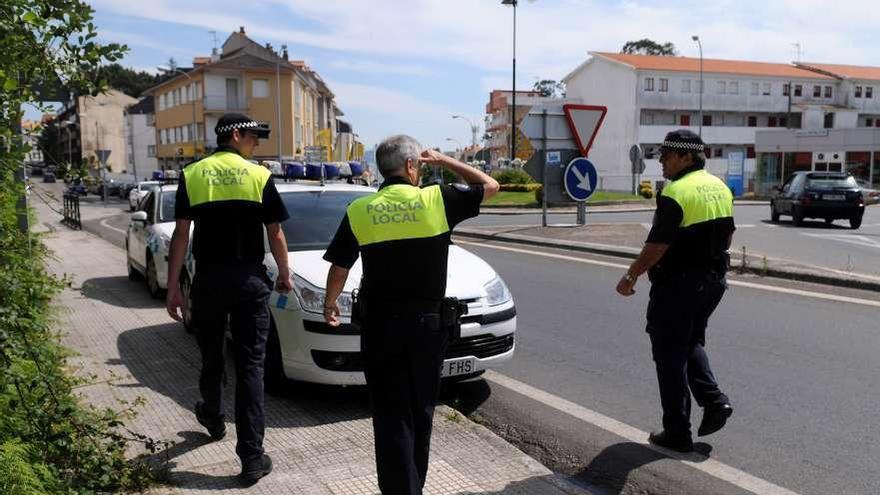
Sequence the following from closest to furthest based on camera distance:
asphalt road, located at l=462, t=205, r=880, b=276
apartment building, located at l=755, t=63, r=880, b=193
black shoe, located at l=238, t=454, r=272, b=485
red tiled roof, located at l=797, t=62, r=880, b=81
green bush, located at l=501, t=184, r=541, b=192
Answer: black shoe, located at l=238, t=454, r=272, b=485
asphalt road, located at l=462, t=205, r=880, b=276
green bush, located at l=501, t=184, r=541, b=192
apartment building, located at l=755, t=63, r=880, b=193
red tiled roof, located at l=797, t=62, r=880, b=81

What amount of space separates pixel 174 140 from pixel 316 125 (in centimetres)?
1340

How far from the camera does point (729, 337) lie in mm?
7270

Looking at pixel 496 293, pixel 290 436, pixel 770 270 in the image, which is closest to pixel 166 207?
pixel 496 293

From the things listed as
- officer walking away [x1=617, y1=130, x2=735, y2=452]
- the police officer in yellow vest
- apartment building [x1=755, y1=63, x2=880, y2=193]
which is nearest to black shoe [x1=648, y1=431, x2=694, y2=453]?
officer walking away [x1=617, y1=130, x2=735, y2=452]

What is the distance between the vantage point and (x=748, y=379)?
19.4 feet

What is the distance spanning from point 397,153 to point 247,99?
Answer: 190 ft

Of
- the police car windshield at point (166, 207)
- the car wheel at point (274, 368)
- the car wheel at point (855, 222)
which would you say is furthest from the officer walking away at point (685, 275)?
the car wheel at point (855, 222)

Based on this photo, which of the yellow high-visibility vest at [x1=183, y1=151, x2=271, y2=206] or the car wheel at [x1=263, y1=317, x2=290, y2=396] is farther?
the car wheel at [x1=263, y1=317, x2=290, y2=396]

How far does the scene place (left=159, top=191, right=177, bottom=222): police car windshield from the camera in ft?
33.8

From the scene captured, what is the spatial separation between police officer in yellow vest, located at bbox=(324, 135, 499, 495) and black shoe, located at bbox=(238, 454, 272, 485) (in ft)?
3.21

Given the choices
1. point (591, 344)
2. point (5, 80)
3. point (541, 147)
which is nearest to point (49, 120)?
point (5, 80)

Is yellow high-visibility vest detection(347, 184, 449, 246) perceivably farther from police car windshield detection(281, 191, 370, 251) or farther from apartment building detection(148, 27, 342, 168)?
apartment building detection(148, 27, 342, 168)

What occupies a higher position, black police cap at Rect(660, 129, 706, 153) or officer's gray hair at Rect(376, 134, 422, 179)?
black police cap at Rect(660, 129, 706, 153)

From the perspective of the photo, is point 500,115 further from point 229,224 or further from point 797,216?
point 229,224
